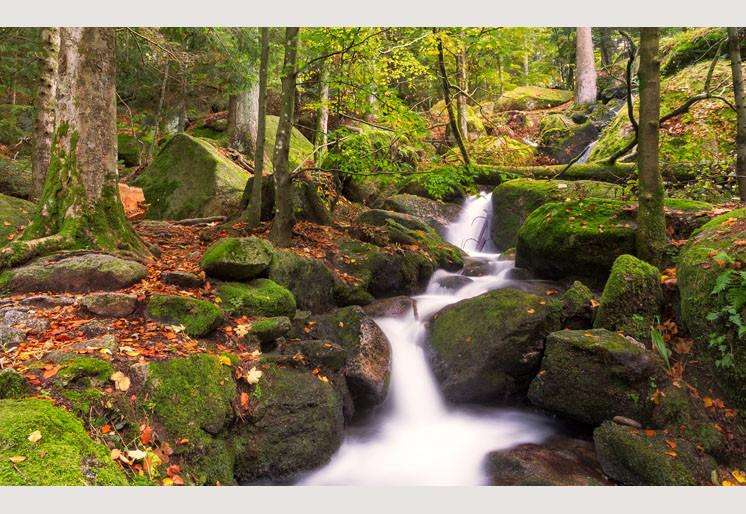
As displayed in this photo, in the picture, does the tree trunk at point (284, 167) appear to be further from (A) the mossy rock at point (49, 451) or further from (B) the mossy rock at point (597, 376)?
(A) the mossy rock at point (49, 451)

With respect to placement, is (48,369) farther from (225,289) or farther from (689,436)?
(689,436)

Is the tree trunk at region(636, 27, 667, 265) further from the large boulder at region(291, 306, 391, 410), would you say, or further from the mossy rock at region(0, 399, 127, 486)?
the mossy rock at region(0, 399, 127, 486)

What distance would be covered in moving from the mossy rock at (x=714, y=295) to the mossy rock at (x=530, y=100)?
17.8m

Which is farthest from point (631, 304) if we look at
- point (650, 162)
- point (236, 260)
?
point (236, 260)

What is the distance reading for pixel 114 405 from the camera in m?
3.45

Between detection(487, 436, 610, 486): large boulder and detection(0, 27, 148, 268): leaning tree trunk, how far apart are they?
5.18m

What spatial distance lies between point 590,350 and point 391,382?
2.50 metres

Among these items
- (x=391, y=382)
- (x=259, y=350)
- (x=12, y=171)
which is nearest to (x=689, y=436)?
(x=391, y=382)

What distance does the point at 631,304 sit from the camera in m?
5.56

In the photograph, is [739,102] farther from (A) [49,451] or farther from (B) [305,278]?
(A) [49,451]

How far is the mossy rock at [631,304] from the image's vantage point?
5508 mm

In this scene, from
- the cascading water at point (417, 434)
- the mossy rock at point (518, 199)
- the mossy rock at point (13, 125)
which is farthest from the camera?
the mossy rock at point (13, 125)

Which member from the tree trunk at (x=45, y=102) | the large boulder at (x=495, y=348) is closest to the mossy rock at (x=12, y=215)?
the tree trunk at (x=45, y=102)

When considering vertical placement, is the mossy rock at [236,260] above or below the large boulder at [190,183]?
below
